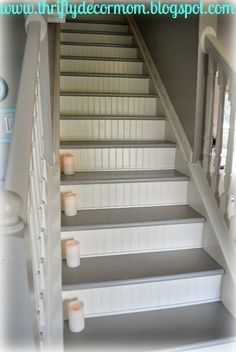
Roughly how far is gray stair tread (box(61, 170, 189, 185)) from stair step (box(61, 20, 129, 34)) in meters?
2.05

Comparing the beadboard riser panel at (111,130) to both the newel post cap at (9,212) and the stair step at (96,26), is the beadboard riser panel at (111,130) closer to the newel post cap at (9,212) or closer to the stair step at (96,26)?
the stair step at (96,26)

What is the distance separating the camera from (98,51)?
3250 mm

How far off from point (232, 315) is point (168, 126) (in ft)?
4.91

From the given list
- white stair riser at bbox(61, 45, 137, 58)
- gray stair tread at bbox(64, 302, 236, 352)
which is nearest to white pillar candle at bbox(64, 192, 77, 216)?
gray stair tread at bbox(64, 302, 236, 352)

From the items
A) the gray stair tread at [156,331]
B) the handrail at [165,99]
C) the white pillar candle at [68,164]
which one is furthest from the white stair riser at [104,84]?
the gray stair tread at [156,331]

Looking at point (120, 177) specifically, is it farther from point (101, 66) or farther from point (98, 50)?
point (98, 50)

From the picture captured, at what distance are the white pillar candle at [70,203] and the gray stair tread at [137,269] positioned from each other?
12.4 inches

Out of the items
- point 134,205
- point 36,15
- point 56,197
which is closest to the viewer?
point 36,15

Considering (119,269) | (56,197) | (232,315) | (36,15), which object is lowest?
(232,315)

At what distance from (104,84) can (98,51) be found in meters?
0.55

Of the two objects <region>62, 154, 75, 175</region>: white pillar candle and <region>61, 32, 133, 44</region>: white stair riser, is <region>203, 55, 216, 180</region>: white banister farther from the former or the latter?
<region>61, 32, 133, 44</region>: white stair riser

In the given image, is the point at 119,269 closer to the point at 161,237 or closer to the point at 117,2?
the point at 161,237

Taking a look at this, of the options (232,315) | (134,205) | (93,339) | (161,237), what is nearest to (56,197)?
(134,205)

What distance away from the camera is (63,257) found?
179 cm
